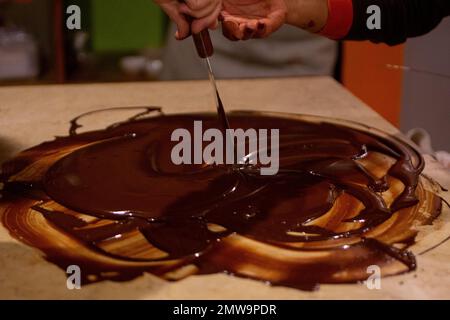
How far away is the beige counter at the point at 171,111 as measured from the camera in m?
0.96

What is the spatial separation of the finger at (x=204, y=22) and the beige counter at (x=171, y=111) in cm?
47

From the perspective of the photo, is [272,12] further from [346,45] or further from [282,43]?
[346,45]

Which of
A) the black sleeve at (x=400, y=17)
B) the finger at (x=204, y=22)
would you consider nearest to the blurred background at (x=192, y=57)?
the black sleeve at (x=400, y=17)

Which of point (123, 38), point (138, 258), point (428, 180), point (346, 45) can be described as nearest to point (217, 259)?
point (138, 258)

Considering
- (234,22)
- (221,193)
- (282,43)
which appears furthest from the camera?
(282,43)

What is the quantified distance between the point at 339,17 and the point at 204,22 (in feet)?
1.70

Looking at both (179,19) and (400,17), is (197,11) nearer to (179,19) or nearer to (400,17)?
(179,19)

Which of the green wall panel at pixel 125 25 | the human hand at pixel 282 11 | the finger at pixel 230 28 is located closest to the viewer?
the finger at pixel 230 28

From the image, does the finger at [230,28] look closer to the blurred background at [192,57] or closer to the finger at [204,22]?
the finger at [204,22]

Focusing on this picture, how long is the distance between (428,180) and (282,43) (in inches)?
44.2

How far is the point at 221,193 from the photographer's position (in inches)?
48.2

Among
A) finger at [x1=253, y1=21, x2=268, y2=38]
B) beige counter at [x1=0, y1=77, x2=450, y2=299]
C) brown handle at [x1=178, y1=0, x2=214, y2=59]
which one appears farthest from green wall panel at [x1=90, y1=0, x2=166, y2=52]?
brown handle at [x1=178, y1=0, x2=214, y2=59]

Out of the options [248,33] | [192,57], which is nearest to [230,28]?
[248,33]

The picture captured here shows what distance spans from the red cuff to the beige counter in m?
0.22
